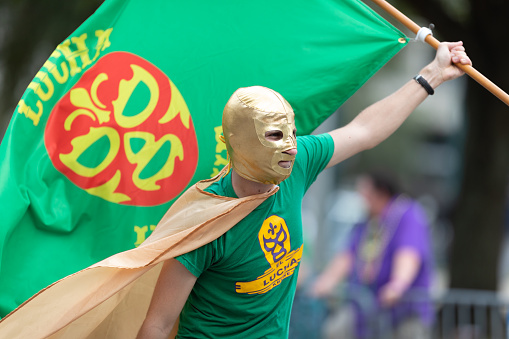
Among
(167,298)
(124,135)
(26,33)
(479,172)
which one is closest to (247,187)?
(167,298)

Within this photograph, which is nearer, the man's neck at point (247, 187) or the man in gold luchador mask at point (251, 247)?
the man in gold luchador mask at point (251, 247)

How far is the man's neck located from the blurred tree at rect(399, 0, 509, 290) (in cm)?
567

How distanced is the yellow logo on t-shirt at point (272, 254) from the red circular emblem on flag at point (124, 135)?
791 millimetres

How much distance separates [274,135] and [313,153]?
1.54 feet

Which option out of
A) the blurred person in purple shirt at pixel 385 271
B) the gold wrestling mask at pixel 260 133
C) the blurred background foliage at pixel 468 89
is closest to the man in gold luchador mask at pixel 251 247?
the gold wrestling mask at pixel 260 133

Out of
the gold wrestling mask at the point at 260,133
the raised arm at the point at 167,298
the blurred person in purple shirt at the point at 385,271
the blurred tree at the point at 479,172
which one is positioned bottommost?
the raised arm at the point at 167,298

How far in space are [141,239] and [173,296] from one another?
79 centimetres

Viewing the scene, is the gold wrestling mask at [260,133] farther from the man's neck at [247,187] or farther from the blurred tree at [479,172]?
the blurred tree at [479,172]

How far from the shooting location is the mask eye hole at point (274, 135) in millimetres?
3375

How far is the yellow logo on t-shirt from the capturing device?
3.54 m

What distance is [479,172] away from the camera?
364 inches

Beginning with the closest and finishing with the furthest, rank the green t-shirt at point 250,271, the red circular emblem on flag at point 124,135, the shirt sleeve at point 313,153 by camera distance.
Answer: the green t-shirt at point 250,271 → the shirt sleeve at point 313,153 → the red circular emblem on flag at point 124,135

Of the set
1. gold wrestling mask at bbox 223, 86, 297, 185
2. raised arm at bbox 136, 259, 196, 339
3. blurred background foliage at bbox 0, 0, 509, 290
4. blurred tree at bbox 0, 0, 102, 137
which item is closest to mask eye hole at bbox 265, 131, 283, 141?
gold wrestling mask at bbox 223, 86, 297, 185

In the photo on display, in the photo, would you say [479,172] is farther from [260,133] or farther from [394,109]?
[260,133]
